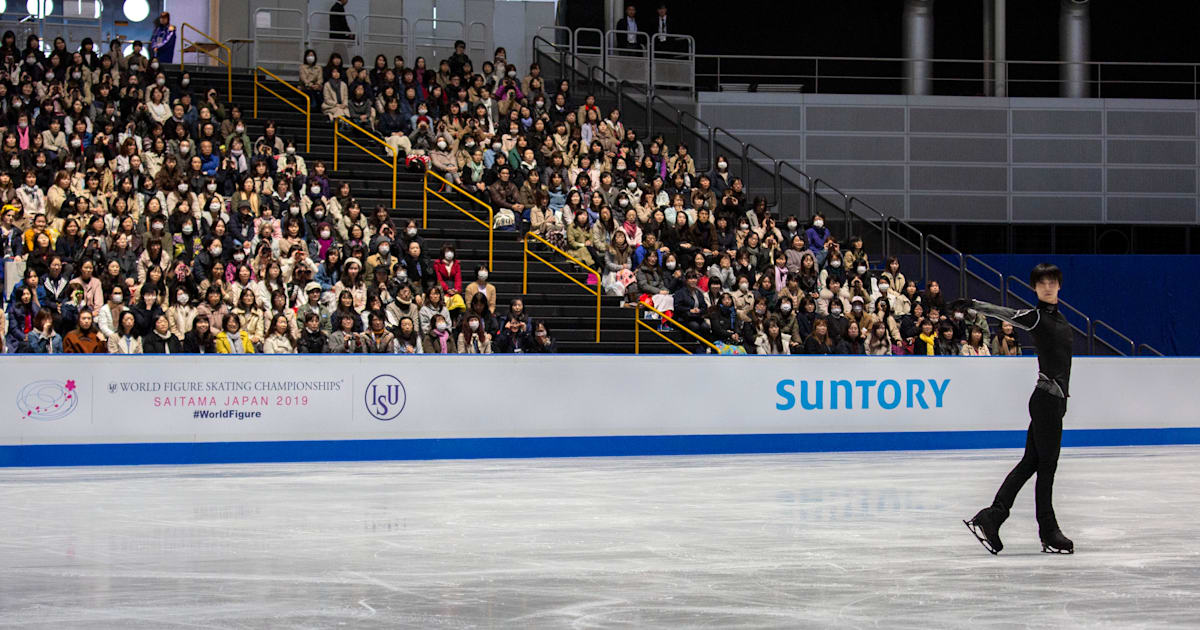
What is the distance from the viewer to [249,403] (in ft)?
52.0

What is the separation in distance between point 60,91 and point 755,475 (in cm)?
1266

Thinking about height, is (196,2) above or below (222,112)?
above

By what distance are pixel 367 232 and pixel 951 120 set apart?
1407 centimetres

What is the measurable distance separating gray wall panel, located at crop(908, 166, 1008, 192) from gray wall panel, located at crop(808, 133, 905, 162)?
51cm

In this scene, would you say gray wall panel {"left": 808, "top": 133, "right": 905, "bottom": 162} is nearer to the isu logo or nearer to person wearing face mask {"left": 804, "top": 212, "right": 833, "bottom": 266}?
person wearing face mask {"left": 804, "top": 212, "right": 833, "bottom": 266}

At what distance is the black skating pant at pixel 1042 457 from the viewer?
8758 mm

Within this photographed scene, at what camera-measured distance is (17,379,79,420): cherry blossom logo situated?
1510 cm

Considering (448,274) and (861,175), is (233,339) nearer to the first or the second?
(448,274)

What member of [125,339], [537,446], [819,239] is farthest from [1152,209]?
[125,339]

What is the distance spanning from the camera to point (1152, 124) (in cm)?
3011

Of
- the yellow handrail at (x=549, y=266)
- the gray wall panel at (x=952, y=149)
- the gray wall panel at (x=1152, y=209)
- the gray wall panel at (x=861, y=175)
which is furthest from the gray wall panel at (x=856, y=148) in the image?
the yellow handrail at (x=549, y=266)

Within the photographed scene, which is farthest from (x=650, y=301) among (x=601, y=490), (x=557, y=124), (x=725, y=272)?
(x=601, y=490)

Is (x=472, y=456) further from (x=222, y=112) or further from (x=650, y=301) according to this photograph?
(x=222, y=112)

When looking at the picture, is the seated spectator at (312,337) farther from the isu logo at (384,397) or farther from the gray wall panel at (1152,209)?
the gray wall panel at (1152,209)
